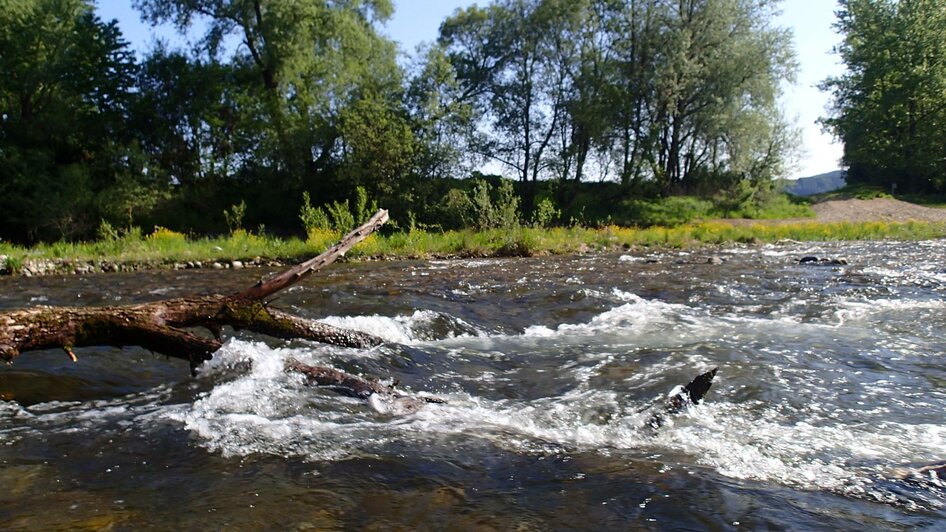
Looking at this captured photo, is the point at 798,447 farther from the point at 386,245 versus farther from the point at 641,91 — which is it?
the point at 641,91

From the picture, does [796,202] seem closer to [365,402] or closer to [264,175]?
[264,175]

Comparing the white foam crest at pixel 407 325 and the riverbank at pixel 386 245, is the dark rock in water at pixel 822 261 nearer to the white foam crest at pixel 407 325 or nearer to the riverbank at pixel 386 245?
the riverbank at pixel 386 245

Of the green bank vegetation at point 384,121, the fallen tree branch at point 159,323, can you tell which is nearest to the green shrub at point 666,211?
the green bank vegetation at point 384,121

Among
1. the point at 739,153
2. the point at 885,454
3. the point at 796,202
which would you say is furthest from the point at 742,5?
the point at 885,454

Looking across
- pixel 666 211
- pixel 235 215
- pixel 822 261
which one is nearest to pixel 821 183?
pixel 666 211

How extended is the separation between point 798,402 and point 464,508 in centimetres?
292

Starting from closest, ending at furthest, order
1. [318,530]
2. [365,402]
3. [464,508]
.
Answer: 1. [318,530]
2. [464,508]
3. [365,402]

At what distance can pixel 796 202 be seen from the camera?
3528 cm

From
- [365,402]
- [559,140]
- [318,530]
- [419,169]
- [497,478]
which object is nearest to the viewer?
[318,530]

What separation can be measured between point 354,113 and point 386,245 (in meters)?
12.0

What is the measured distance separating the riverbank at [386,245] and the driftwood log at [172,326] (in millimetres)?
11418

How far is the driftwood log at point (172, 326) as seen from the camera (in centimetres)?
418

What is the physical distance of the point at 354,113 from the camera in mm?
28078

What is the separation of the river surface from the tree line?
19.0m
